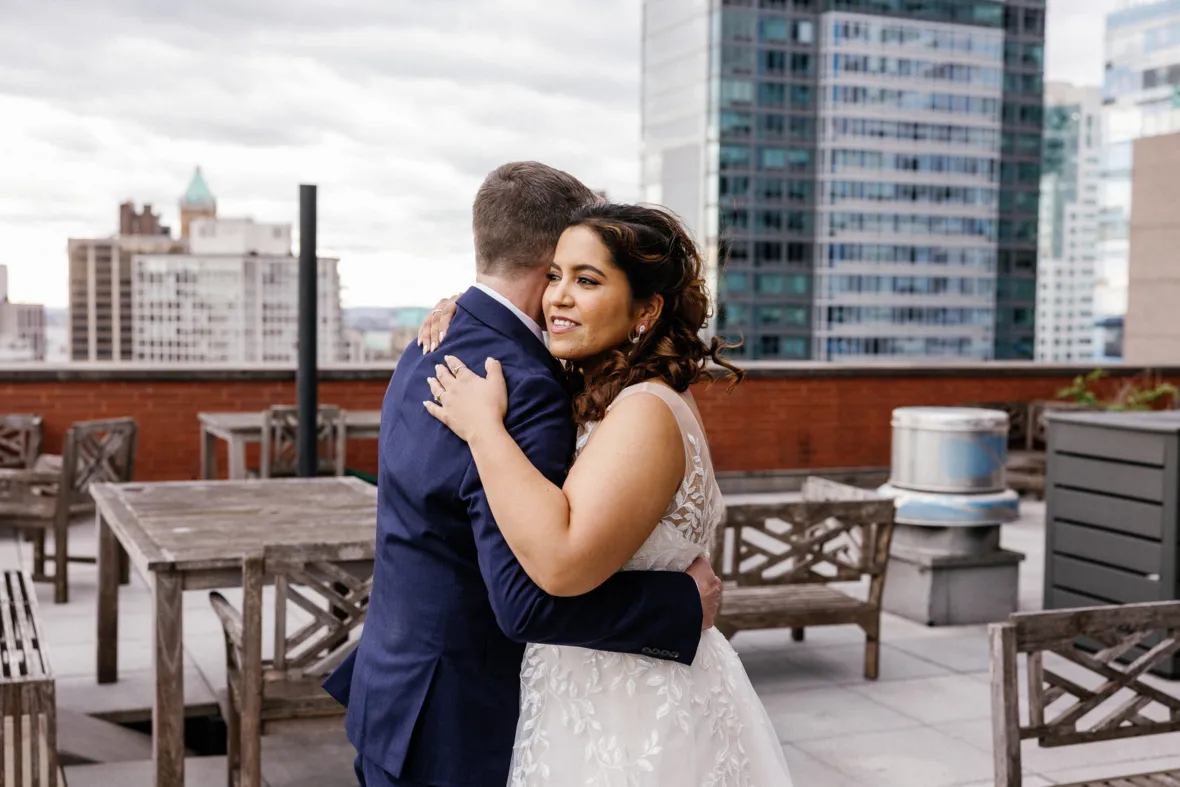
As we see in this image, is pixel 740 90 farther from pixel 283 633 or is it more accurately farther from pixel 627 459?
pixel 627 459

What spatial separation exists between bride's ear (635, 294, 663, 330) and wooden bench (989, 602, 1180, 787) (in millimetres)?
1337

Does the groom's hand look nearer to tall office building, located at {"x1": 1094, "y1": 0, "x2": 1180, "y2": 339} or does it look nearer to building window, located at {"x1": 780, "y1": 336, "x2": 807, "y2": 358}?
tall office building, located at {"x1": 1094, "y1": 0, "x2": 1180, "y2": 339}

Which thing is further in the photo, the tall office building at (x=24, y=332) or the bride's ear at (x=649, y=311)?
the tall office building at (x=24, y=332)

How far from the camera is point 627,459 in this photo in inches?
68.7

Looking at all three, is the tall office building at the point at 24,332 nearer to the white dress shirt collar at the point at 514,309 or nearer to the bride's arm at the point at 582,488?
the white dress shirt collar at the point at 514,309

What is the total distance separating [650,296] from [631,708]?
640 millimetres

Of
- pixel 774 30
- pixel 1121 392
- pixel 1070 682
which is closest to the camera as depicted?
pixel 1070 682

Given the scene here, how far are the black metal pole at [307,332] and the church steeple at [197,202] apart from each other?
142m

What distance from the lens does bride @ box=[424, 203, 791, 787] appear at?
5.80ft

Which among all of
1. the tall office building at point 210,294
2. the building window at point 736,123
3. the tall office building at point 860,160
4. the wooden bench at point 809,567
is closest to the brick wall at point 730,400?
the wooden bench at point 809,567

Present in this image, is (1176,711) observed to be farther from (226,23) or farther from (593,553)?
(226,23)

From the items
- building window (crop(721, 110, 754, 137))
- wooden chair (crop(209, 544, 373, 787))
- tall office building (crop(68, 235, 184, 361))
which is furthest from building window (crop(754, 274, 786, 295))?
wooden chair (crop(209, 544, 373, 787))

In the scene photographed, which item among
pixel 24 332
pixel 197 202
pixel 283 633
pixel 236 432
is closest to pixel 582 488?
pixel 283 633

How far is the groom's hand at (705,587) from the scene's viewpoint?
1.94 m
